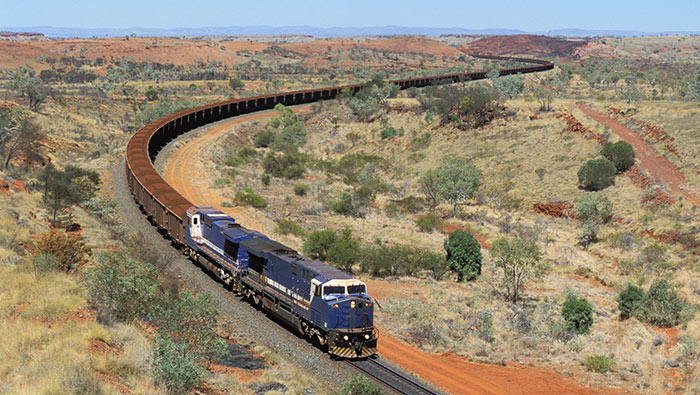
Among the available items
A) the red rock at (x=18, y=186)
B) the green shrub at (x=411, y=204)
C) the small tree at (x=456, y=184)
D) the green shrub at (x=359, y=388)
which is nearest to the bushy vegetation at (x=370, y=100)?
the green shrub at (x=411, y=204)

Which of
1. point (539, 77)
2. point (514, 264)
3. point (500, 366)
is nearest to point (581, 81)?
point (539, 77)

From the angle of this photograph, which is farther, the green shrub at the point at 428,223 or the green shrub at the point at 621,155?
the green shrub at the point at 621,155

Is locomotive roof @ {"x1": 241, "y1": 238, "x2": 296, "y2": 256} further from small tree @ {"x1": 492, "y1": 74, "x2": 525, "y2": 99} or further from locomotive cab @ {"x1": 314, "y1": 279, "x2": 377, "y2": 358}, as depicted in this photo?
small tree @ {"x1": 492, "y1": 74, "x2": 525, "y2": 99}

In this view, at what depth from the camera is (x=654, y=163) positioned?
53312mm

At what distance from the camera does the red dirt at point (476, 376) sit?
20.9 m

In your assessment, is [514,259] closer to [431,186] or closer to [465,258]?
[465,258]

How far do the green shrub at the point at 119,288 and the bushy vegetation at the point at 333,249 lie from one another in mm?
14405

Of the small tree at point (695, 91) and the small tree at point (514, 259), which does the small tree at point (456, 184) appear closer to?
the small tree at point (514, 259)

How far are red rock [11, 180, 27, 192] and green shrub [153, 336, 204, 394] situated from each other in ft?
95.3

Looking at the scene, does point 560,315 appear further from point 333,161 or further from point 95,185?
point 333,161

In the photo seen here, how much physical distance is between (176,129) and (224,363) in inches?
2270

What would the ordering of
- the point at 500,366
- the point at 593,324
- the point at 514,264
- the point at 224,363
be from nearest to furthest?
the point at 224,363, the point at 500,366, the point at 593,324, the point at 514,264

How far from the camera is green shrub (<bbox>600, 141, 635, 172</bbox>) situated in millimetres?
52875

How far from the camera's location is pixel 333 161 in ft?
231
